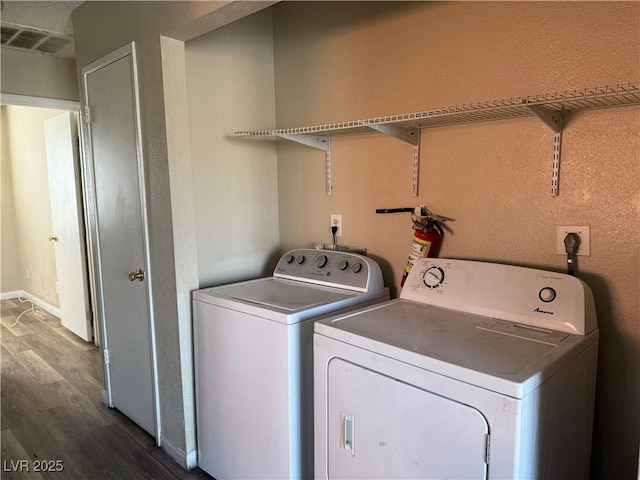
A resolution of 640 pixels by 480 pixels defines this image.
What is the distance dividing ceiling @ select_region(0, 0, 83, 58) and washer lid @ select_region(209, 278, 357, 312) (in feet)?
5.91

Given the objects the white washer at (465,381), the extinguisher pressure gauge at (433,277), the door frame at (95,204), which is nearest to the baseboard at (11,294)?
the door frame at (95,204)

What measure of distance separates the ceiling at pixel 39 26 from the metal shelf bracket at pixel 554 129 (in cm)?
240

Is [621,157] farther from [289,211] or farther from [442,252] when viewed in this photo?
[289,211]

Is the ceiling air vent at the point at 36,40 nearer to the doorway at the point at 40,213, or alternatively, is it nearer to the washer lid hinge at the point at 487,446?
the doorway at the point at 40,213

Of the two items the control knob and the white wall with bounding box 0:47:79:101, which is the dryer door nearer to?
the control knob

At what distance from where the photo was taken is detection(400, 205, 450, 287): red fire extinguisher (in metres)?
1.81

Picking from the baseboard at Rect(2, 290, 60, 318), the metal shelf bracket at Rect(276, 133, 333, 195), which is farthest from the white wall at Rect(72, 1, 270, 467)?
the baseboard at Rect(2, 290, 60, 318)

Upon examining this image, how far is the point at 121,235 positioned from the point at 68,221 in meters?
1.87

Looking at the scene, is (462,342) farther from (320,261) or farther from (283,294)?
(320,261)

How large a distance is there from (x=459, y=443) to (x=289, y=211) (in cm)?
163

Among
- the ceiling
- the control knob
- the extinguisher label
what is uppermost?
the ceiling

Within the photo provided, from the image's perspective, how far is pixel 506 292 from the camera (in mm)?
1518

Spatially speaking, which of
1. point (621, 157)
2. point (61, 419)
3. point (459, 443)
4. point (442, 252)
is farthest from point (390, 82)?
point (61, 419)

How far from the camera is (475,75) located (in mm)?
1665
